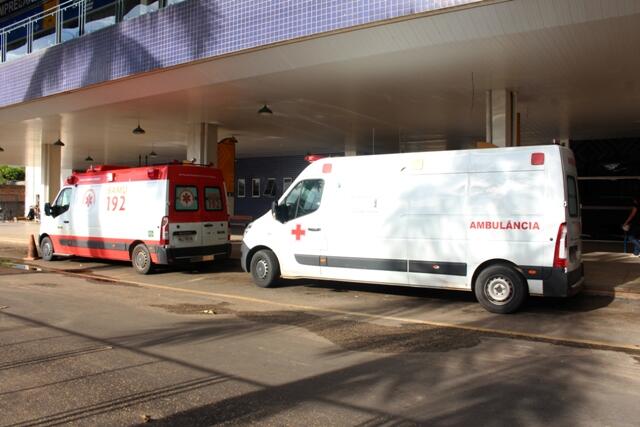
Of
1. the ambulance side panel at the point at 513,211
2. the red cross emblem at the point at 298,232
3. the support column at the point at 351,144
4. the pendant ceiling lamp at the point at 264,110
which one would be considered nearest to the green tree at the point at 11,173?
the support column at the point at 351,144

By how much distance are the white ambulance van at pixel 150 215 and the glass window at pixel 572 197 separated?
754 centimetres

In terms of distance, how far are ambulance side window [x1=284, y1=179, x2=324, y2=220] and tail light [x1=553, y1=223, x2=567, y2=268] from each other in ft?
12.9

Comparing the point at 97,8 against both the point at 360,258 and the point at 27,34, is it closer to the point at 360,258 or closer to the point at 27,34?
the point at 27,34

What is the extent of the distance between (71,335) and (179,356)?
173 cm

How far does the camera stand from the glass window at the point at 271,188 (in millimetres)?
30984

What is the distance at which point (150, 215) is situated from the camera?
11.9 m

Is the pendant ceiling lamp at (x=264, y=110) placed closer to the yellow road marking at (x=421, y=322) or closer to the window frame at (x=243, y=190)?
the yellow road marking at (x=421, y=322)

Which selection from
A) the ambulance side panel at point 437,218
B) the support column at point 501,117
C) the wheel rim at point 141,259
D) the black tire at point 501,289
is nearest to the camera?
the black tire at point 501,289

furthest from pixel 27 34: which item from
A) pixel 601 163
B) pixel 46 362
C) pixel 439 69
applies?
pixel 601 163

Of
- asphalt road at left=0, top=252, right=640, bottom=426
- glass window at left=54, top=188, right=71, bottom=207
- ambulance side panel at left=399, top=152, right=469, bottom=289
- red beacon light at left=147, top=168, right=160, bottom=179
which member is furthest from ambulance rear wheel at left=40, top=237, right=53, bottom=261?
ambulance side panel at left=399, top=152, right=469, bottom=289

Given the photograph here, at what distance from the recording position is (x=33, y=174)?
4066cm

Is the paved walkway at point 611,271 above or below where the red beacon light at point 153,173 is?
below

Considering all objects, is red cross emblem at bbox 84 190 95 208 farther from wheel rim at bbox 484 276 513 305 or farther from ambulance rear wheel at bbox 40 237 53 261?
wheel rim at bbox 484 276 513 305

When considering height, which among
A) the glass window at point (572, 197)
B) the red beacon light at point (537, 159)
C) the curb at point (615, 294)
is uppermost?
the red beacon light at point (537, 159)
